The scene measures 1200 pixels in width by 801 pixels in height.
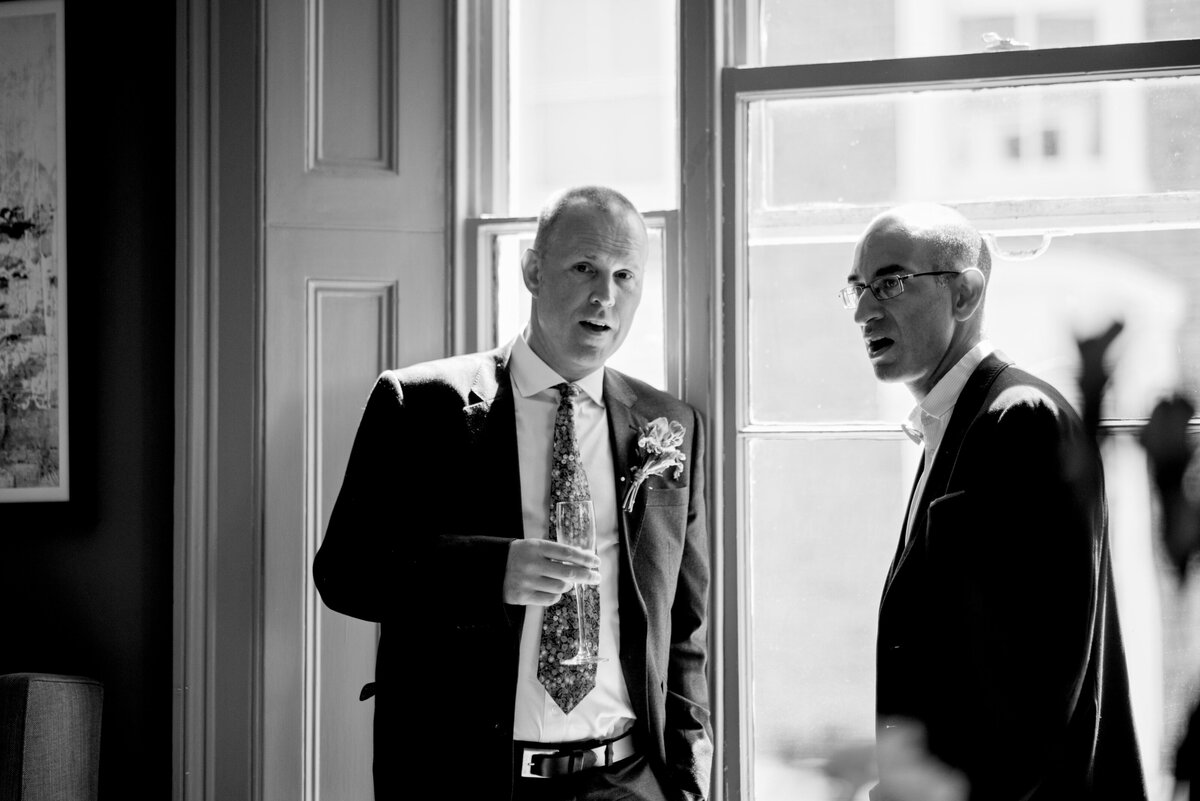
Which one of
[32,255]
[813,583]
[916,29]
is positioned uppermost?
[916,29]

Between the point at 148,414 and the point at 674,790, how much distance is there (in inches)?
60.9

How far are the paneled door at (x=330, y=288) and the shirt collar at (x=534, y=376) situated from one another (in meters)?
0.44

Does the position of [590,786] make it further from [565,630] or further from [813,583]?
[813,583]

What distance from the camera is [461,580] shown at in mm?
1919

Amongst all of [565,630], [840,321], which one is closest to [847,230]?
[840,321]

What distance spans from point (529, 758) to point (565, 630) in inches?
9.5

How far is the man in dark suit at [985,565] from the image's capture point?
48 cm

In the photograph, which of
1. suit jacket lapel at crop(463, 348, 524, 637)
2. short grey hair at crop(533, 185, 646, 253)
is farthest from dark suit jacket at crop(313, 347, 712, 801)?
short grey hair at crop(533, 185, 646, 253)

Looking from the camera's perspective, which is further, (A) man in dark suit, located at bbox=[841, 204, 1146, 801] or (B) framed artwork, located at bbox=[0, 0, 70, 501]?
(B) framed artwork, located at bbox=[0, 0, 70, 501]

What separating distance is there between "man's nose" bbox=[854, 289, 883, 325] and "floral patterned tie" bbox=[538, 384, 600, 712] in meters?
0.59

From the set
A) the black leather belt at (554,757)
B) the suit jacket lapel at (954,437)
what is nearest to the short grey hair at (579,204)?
the suit jacket lapel at (954,437)

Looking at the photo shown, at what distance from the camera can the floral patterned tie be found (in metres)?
1.95

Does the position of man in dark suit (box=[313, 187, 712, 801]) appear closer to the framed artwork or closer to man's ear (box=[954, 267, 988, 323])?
man's ear (box=[954, 267, 988, 323])

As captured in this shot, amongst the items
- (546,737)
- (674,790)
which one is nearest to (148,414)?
(546,737)
